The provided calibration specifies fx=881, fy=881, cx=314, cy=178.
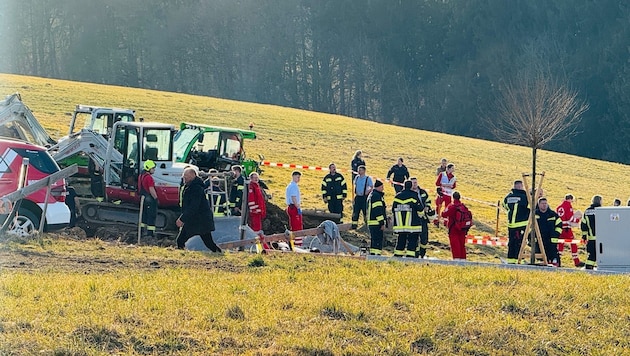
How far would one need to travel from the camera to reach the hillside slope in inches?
1358

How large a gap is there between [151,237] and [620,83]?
214 ft

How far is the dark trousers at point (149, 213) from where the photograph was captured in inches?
741

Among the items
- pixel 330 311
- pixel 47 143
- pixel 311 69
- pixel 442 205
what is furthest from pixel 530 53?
pixel 330 311

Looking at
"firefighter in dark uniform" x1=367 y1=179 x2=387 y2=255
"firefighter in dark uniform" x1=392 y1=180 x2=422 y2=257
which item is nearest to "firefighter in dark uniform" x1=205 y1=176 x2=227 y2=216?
"firefighter in dark uniform" x1=367 y1=179 x2=387 y2=255

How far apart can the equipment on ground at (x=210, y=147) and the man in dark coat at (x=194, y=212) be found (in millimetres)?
8837

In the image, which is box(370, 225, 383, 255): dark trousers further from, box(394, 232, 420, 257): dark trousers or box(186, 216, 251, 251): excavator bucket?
box(186, 216, 251, 251): excavator bucket

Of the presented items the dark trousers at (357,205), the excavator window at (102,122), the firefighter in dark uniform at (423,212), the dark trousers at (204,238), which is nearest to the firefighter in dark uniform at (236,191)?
the dark trousers at (357,205)

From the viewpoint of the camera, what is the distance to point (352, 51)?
84688mm

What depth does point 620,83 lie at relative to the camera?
7606cm

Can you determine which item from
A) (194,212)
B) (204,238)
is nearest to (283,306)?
(194,212)

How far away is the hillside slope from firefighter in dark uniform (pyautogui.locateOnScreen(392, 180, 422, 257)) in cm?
1022

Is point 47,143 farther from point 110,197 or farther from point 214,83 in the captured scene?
point 214,83

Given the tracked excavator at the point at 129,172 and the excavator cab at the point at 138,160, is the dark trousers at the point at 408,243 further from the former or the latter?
the excavator cab at the point at 138,160

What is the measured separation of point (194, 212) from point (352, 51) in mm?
72086
